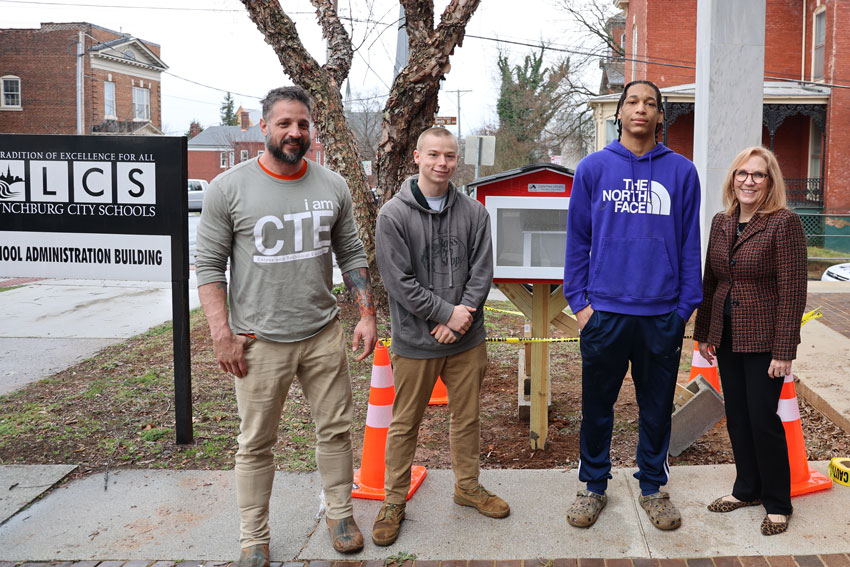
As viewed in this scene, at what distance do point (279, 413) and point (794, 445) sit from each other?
2.73 meters

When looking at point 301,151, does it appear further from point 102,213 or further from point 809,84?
point 809,84

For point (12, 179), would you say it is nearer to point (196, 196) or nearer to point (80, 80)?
point (196, 196)

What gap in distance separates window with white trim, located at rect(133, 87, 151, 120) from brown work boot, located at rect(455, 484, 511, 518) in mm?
49829

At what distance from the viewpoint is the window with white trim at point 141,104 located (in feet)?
162

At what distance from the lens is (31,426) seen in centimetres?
578

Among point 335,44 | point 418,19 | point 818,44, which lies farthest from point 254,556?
point 818,44

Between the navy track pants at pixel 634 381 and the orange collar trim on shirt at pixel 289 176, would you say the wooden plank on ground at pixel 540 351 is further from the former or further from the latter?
the orange collar trim on shirt at pixel 289 176

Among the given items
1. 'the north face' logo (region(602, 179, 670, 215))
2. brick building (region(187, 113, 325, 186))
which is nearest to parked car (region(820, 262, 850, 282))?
'the north face' logo (region(602, 179, 670, 215))

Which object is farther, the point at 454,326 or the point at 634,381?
the point at 634,381

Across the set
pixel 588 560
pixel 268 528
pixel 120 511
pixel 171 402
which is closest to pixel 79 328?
pixel 171 402

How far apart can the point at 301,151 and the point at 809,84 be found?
23373 millimetres

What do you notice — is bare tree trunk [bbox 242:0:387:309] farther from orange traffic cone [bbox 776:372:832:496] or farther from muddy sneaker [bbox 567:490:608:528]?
orange traffic cone [bbox 776:372:832:496]

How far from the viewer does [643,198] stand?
3.67 m

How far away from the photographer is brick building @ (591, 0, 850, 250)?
22.8m
